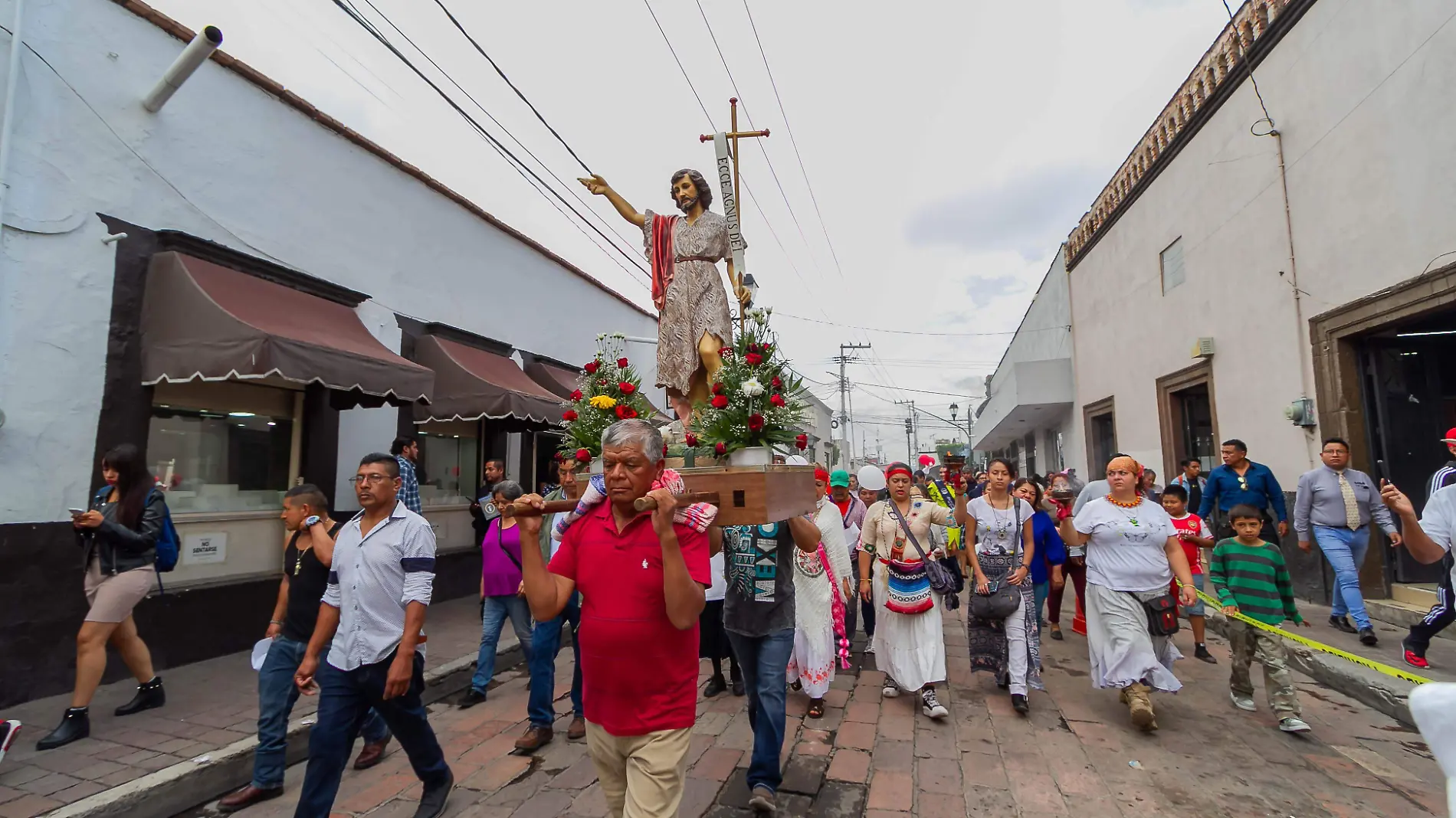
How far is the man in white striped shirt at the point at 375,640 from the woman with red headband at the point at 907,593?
10.2ft

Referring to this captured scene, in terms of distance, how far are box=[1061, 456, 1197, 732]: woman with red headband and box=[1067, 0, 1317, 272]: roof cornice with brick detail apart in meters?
6.66

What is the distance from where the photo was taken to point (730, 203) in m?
4.82

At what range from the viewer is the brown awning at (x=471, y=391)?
8.66 metres

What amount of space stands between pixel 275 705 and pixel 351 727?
84 centimetres

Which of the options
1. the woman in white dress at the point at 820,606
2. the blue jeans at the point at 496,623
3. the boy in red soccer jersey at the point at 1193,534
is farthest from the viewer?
the boy in red soccer jersey at the point at 1193,534

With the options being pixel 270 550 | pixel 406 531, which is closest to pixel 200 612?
pixel 270 550

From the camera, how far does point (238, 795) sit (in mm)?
3814

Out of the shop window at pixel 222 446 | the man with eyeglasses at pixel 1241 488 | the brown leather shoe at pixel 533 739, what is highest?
the shop window at pixel 222 446

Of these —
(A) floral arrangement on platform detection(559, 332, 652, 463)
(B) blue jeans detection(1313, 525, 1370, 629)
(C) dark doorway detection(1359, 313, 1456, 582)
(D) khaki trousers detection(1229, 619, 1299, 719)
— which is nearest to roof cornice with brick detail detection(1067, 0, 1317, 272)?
(C) dark doorway detection(1359, 313, 1456, 582)

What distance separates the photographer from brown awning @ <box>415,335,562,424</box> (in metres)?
8.66

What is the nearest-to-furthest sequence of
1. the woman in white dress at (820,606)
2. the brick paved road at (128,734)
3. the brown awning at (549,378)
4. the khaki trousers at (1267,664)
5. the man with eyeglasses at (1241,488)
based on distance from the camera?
1. the brick paved road at (128,734)
2. the khaki trousers at (1267,664)
3. the woman in white dress at (820,606)
4. the man with eyeglasses at (1241,488)
5. the brown awning at (549,378)

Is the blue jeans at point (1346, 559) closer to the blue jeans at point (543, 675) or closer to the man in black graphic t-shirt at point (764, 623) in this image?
Answer: the man in black graphic t-shirt at point (764, 623)

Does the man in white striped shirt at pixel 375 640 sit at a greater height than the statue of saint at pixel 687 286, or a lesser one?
lesser

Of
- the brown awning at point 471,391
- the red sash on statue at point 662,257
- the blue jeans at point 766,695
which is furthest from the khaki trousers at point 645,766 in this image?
the brown awning at point 471,391
